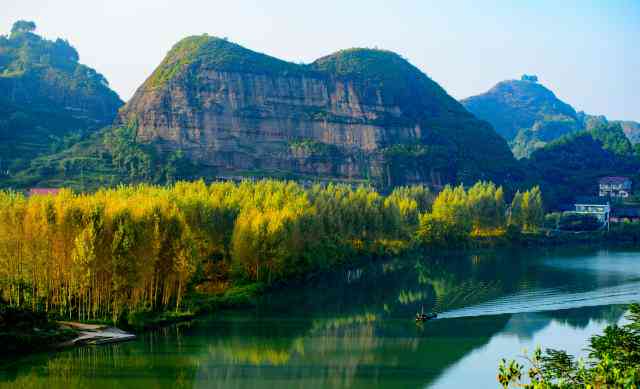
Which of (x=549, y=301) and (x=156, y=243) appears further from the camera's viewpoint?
(x=549, y=301)

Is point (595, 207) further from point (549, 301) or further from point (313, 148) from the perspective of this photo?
point (549, 301)

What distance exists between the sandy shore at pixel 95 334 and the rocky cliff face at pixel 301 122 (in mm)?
55200

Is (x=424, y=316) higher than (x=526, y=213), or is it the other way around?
(x=526, y=213)

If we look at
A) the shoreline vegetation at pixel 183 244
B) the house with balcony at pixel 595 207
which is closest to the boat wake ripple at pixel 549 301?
the shoreline vegetation at pixel 183 244

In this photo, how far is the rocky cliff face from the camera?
8888 cm

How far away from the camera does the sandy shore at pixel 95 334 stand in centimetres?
2756

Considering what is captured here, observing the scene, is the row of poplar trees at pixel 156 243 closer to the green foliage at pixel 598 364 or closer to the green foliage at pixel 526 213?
the green foliage at pixel 598 364

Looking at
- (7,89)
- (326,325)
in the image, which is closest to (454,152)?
(7,89)

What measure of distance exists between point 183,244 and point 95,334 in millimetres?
6380

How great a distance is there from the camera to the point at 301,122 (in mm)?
99812

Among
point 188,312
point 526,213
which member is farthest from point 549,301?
point 526,213

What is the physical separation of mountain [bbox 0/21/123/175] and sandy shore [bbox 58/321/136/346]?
151ft

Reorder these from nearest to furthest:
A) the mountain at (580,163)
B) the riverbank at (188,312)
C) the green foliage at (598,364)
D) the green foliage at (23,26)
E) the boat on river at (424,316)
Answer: the green foliage at (598,364) < the riverbank at (188,312) < the boat on river at (424,316) < the mountain at (580,163) < the green foliage at (23,26)

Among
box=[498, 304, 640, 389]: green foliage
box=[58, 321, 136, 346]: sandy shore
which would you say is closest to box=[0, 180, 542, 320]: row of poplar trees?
box=[58, 321, 136, 346]: sandy shore
